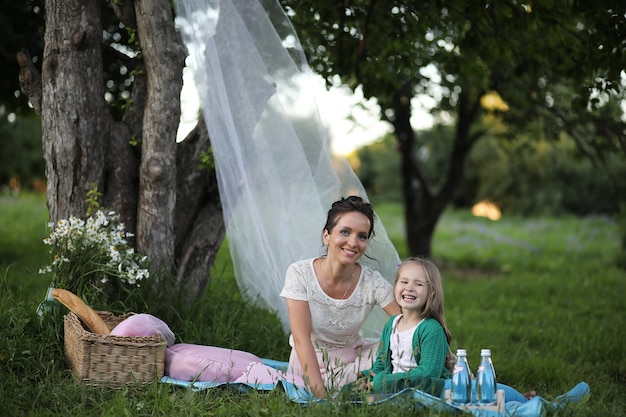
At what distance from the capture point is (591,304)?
792 cm

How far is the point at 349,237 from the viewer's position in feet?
13.1

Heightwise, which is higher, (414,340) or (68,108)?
(68,108)

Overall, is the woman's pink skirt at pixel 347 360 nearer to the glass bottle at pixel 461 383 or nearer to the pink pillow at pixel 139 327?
the glass bottle at pixel 461 383

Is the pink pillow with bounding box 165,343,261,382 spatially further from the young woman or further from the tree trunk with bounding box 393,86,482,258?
the tree trunk with bounding box 393,86,482,258

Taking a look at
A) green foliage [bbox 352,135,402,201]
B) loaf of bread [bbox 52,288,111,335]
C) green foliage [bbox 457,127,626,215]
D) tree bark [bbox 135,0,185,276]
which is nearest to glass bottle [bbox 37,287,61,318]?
loaf of bread [bbox 52,288,111,335]

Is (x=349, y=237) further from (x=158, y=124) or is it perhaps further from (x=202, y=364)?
(x=158, y=124)

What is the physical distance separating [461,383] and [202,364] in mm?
1519

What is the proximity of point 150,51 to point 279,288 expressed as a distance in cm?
185

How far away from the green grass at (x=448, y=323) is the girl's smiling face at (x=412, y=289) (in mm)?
598

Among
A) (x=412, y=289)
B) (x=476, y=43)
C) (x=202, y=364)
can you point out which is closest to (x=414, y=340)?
(x=412, y=289)

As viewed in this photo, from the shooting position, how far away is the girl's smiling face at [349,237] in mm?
3996

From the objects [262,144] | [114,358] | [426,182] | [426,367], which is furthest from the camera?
[426,182]

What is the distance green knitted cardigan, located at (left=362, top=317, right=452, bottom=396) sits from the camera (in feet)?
11.8

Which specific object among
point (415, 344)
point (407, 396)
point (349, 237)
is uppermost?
point (349, 237)
